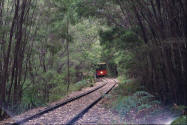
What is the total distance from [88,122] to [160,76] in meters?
2.97

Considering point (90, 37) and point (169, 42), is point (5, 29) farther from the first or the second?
point (90, 37)

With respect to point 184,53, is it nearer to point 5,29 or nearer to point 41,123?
point 41,123

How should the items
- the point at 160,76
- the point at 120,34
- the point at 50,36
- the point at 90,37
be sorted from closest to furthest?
the point at 160,76
the point at 120,34
the point at 50,36
the point at 90,37

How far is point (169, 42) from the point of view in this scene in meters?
6.38

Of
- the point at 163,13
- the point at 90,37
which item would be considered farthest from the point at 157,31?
the point at 90,37

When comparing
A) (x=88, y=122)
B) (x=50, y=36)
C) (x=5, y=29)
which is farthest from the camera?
(x=50, y=36)

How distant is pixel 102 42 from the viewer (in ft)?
34.9

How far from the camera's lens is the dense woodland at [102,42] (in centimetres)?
681

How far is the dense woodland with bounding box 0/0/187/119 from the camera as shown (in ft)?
22.4

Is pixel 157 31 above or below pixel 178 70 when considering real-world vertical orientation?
above

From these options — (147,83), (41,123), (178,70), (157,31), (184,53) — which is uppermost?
(157,31)

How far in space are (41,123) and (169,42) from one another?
15.3 ft

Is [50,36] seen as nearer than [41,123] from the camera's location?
No

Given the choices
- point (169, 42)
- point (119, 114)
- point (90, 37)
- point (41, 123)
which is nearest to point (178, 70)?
point (169, 42)
